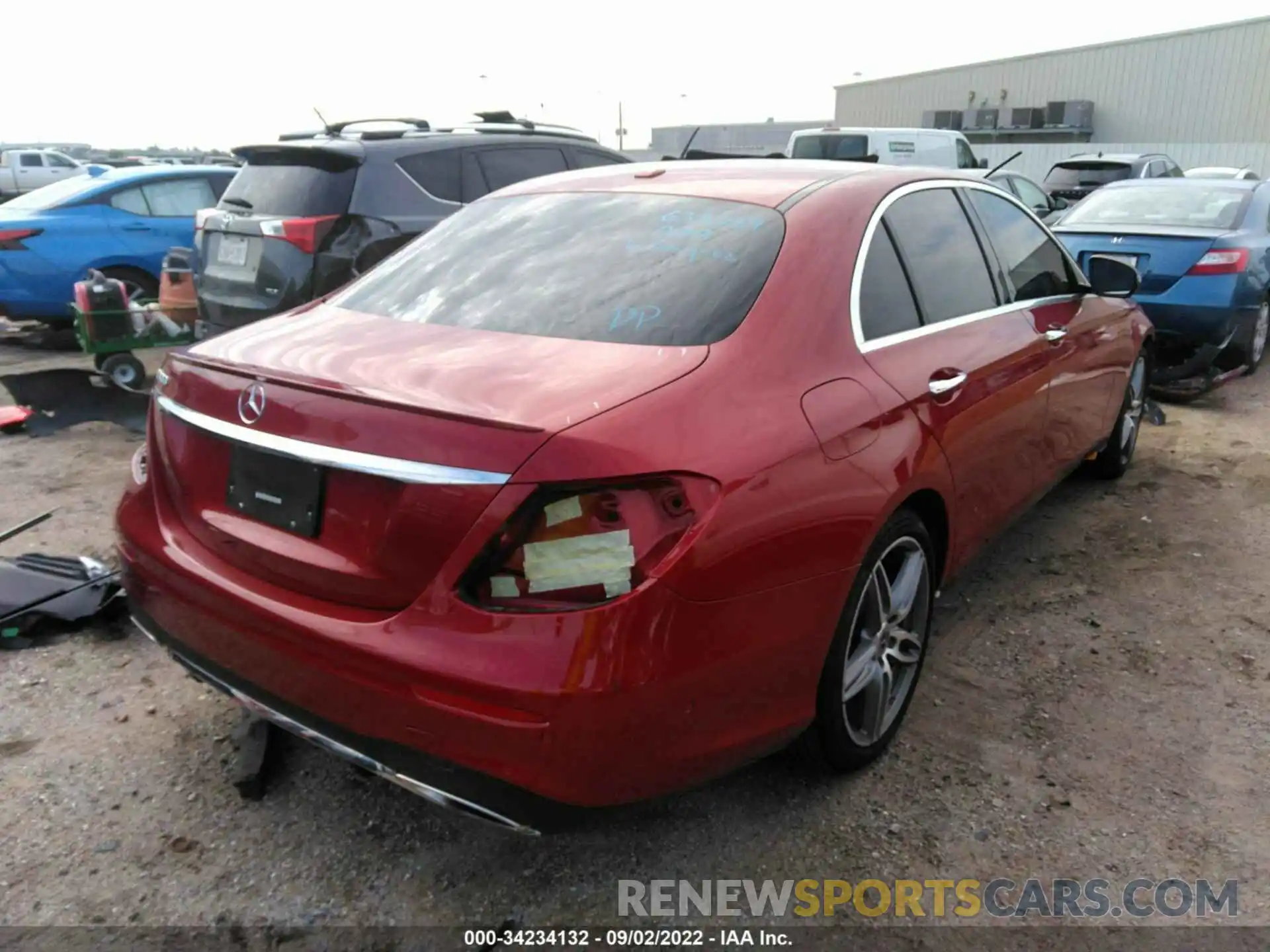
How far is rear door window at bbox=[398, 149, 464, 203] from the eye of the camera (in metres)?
5.80

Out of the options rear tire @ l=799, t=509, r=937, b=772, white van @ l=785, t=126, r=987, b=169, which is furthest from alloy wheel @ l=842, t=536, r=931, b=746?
white van @ l=785, t=126, r=987, b=169

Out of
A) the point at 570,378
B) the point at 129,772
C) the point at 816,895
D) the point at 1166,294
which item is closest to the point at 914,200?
the point at 570,378

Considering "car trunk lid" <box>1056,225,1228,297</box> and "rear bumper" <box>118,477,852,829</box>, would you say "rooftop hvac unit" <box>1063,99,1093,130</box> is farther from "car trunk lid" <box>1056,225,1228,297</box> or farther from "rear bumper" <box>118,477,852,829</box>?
"rear bumper" <box>118,477,852,829</box>

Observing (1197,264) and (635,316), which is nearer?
(635,316)

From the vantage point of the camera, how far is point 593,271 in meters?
2.61

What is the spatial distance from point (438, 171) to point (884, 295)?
13.1 feet

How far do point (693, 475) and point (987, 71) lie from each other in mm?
44986

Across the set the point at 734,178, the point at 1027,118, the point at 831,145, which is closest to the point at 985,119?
the point at 1027,118

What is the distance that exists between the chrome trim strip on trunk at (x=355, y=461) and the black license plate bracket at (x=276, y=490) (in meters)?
0.02

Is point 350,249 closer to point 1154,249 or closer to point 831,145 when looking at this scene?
point 1154,249

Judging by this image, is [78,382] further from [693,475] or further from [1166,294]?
[1166,294]

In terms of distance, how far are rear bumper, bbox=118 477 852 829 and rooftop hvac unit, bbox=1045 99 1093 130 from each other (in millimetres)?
39772

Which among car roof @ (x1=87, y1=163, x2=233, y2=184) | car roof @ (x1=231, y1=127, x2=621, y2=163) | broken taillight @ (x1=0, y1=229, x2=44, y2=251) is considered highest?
car roof @ (x1=231, y1=127, x2=621, y2=163)

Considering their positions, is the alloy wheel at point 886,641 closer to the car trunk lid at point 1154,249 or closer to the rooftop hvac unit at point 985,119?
the car trunk lid at point 1154,249
